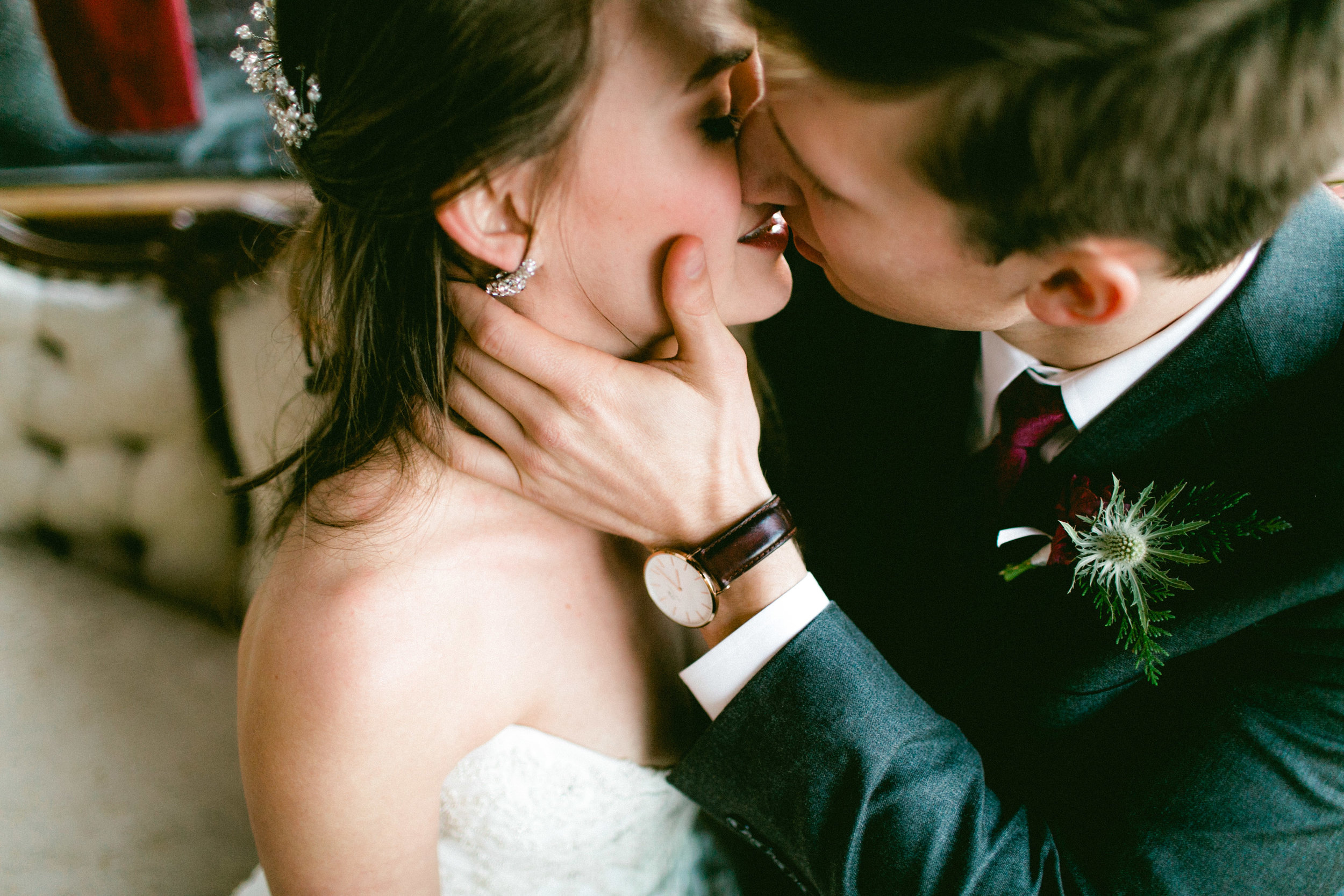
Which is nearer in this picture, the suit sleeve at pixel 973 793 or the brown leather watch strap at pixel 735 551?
the suit sleeve at pixel 973 793

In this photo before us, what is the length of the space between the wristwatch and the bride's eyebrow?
1.70ft

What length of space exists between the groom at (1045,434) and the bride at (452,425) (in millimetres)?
71

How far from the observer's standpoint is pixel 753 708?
0.93 metres

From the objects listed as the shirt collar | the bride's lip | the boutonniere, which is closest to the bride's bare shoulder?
the bride's lip

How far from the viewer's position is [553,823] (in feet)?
3.37

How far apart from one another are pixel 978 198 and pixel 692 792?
84cm

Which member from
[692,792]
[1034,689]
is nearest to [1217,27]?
[1034,689]

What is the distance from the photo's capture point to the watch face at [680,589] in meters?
0.94

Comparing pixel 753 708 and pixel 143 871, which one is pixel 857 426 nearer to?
pixel 753 708

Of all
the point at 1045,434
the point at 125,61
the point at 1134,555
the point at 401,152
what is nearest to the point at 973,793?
the point at 1134,555

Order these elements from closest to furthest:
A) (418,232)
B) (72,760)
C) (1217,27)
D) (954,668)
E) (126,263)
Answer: (1217,27), (418,232), (954,668), (72,760), (126,263)


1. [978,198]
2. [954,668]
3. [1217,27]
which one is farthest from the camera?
[954,668]

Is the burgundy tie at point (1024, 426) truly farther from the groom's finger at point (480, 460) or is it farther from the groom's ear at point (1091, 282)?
the groom's finger at point (480, 460)

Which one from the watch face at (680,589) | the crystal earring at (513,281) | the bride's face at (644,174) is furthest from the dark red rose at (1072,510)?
the crystal earring at (513,281)
